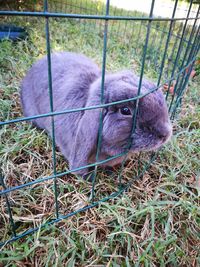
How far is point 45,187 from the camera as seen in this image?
2.02m

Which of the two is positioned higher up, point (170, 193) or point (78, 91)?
point (78, 91)

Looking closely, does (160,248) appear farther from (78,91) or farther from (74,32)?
(74,32)

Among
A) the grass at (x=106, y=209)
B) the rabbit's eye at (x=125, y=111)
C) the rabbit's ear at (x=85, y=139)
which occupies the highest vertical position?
the rabbit's eye at (x=125, y=111)

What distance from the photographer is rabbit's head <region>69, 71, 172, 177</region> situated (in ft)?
5.77

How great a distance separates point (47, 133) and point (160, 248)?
1.65 meters

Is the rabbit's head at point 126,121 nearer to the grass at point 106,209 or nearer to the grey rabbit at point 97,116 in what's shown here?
the grey rabbit at point 97,116

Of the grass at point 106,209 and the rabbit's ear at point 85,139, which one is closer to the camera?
the grass at point 106,209

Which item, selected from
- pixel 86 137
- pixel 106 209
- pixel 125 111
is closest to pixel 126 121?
pixel 125 111

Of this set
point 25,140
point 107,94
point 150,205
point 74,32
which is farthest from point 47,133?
point 74,32

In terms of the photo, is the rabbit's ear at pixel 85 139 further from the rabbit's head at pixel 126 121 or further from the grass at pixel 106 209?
the grass at pixel 106 209

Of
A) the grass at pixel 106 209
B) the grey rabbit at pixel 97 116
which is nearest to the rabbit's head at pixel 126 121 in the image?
the grey rabbit at pixel 97 116

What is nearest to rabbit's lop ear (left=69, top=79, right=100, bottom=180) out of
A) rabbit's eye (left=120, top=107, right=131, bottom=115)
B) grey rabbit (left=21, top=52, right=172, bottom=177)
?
grey rabbit (left=21, top=52, right=172, bottom=177)

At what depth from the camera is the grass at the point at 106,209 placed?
162cm

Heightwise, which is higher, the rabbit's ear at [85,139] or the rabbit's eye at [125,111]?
the rabbit's eye at [125,111]
